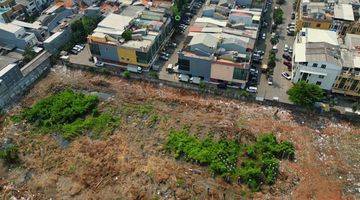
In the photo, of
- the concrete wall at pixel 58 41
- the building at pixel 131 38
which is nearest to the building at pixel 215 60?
the building at pixel 131 38

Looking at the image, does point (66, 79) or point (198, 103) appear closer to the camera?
point (198, 103)

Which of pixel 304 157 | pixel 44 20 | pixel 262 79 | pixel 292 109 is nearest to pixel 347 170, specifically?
pixel 304 157

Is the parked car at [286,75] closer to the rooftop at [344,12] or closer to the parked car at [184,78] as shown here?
the rooftop at [344,12]

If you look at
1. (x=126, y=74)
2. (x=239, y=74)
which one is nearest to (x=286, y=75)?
(x=239, y=74)

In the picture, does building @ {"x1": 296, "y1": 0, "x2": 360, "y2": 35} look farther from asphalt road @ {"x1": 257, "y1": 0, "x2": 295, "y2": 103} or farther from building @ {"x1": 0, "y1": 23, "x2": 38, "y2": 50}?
building @ {"x1": 0, "y1": 23, "x2": 38, "y2": 50}

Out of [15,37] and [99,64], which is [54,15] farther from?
[99,64]

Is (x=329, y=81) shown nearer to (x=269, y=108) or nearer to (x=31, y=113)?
(x=269, y=108)
